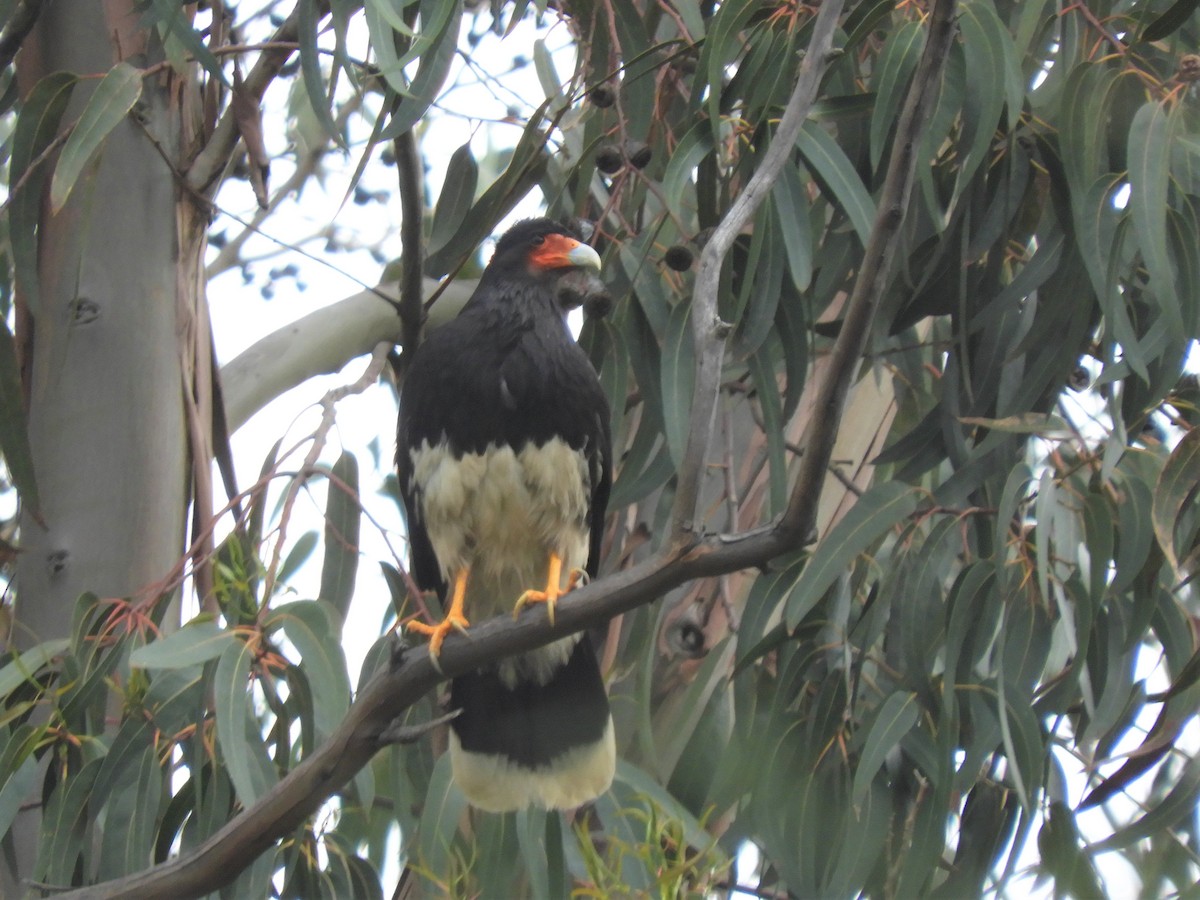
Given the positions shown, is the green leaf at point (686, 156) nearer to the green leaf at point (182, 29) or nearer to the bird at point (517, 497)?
the bird at point (517, 497)

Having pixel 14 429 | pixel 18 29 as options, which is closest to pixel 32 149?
pixel 18 29

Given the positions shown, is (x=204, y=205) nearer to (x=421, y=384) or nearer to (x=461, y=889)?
(x=421, y=384)

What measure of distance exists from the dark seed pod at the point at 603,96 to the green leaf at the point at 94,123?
81 centimetres

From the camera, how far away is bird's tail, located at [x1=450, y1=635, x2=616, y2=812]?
2.67 meters

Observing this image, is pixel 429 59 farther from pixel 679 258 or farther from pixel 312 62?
pixel 679 258

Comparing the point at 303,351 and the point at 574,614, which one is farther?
the point at 303,351

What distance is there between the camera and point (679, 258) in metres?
2.49

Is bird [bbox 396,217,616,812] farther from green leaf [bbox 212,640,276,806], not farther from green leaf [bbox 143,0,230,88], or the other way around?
green leaf [bbox 143,0,230,88]

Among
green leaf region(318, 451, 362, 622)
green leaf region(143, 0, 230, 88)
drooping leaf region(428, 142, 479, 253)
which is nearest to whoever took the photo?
green leaf region(143, 0, 230, 88)

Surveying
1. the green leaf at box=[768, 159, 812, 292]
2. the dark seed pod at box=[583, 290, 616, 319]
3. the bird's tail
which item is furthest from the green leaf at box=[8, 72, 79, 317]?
the green leaf at box=[768, 159, 812, 292]

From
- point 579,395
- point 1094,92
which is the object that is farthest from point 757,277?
point 1094,92

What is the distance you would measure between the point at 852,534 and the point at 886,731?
331 millimetres

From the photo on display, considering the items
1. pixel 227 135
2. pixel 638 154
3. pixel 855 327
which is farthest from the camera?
pixel 227 135

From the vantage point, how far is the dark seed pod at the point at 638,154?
2.63m
